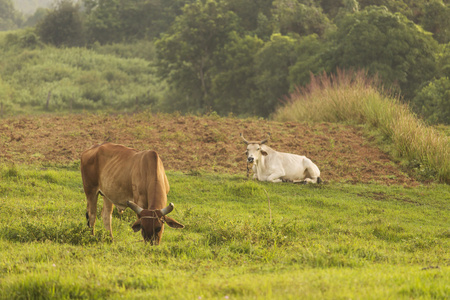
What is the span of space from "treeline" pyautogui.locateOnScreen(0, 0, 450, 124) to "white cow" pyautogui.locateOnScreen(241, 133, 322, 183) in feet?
35.9

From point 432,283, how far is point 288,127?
1244 centimetres

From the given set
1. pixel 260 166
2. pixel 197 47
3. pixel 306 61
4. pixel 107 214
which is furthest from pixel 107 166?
pixel 197 47

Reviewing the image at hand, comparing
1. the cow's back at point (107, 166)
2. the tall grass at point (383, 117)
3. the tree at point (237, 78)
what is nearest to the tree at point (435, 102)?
the tall grass at point (383, 117)

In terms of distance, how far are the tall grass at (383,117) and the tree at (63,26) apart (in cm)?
3605

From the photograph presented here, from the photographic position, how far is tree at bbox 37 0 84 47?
171 feet

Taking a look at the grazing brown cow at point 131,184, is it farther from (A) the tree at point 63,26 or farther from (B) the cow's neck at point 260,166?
(A) the tree at point 63,26

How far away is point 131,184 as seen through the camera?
24.7 ft

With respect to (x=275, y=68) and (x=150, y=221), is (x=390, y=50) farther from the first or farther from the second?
(x=150, y=221)

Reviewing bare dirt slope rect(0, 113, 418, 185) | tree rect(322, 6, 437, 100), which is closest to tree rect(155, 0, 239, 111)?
tree rect(322, 6, 437, 100)

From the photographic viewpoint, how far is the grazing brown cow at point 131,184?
666cm

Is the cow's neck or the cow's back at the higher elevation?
the cow's back

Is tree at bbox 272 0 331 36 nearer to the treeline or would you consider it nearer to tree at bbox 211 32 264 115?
the treeline

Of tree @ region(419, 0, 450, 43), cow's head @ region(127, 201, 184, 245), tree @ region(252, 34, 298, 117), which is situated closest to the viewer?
cow's head @ region(127, 201, 184, 245)

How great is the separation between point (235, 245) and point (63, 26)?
49807 millimetres
